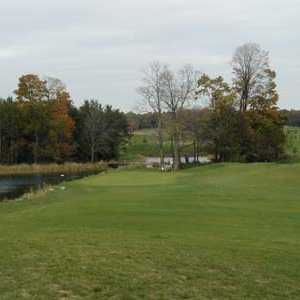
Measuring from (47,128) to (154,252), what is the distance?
76.5 meters

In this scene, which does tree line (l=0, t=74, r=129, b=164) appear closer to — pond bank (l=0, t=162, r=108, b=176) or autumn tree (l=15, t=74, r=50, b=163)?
autumn tree (l=15, t=74, r=50, b=163)

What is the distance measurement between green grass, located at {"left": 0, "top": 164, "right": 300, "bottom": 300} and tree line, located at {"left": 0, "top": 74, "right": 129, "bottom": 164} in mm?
64086

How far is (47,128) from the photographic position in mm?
86250

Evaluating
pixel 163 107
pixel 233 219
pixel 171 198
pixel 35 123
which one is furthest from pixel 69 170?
pixel 233 219

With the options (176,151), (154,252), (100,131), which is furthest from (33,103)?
(154,252)

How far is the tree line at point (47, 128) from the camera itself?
8475cm

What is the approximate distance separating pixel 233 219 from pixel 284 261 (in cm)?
731

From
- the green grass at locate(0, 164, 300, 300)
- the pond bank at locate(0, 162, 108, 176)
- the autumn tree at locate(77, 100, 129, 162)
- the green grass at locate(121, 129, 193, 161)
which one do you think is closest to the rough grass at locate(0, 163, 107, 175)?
the pond bank at locate(0, 162, 108, 176)

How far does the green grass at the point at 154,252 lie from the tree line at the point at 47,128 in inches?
2523

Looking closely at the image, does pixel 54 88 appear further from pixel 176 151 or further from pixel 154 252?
pixel 154 252

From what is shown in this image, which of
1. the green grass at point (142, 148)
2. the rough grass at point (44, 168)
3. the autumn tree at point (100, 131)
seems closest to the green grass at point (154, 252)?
the rough grass at point (44, 168)

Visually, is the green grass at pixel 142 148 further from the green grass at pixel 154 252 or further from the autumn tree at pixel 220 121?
the green grass at pixel 154 252

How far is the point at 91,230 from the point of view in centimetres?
1562

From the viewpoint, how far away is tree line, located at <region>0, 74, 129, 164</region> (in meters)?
84.8
